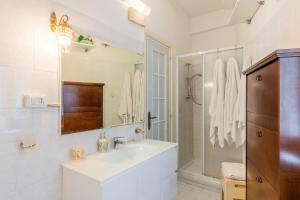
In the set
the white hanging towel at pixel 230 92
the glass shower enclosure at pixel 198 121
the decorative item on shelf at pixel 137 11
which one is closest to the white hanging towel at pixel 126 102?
the decorative item on shelf at pixel 137 11

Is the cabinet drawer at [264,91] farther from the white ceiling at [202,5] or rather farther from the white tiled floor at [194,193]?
the white ceiling at [202,5]

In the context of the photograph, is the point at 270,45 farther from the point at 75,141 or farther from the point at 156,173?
the point at 75,141

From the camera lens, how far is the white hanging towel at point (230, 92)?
229 centimetres

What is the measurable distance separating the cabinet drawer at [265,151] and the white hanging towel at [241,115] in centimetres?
109

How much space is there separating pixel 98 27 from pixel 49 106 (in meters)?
0.83

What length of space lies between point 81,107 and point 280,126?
4.52 feet

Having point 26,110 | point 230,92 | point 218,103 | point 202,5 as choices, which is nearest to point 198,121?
point 218,103

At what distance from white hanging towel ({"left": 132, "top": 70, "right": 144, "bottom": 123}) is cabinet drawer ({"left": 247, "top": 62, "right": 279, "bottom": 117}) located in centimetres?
125

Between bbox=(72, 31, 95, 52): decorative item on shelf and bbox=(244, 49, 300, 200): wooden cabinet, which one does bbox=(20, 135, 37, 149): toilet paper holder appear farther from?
bbox=(244, 49, 300, 200): wooden cabinet

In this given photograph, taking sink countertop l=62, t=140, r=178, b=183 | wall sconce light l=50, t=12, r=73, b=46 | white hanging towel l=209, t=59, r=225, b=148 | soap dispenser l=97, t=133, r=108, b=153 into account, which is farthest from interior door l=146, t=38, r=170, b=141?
wall sconce light l=50, t=12, r=73, b=46

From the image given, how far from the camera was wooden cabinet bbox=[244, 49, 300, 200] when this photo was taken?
2.21 feet

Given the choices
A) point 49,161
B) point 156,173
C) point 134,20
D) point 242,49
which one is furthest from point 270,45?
point 49,161

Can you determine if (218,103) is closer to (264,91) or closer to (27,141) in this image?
(264,91)

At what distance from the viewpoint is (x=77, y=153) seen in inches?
55.3
